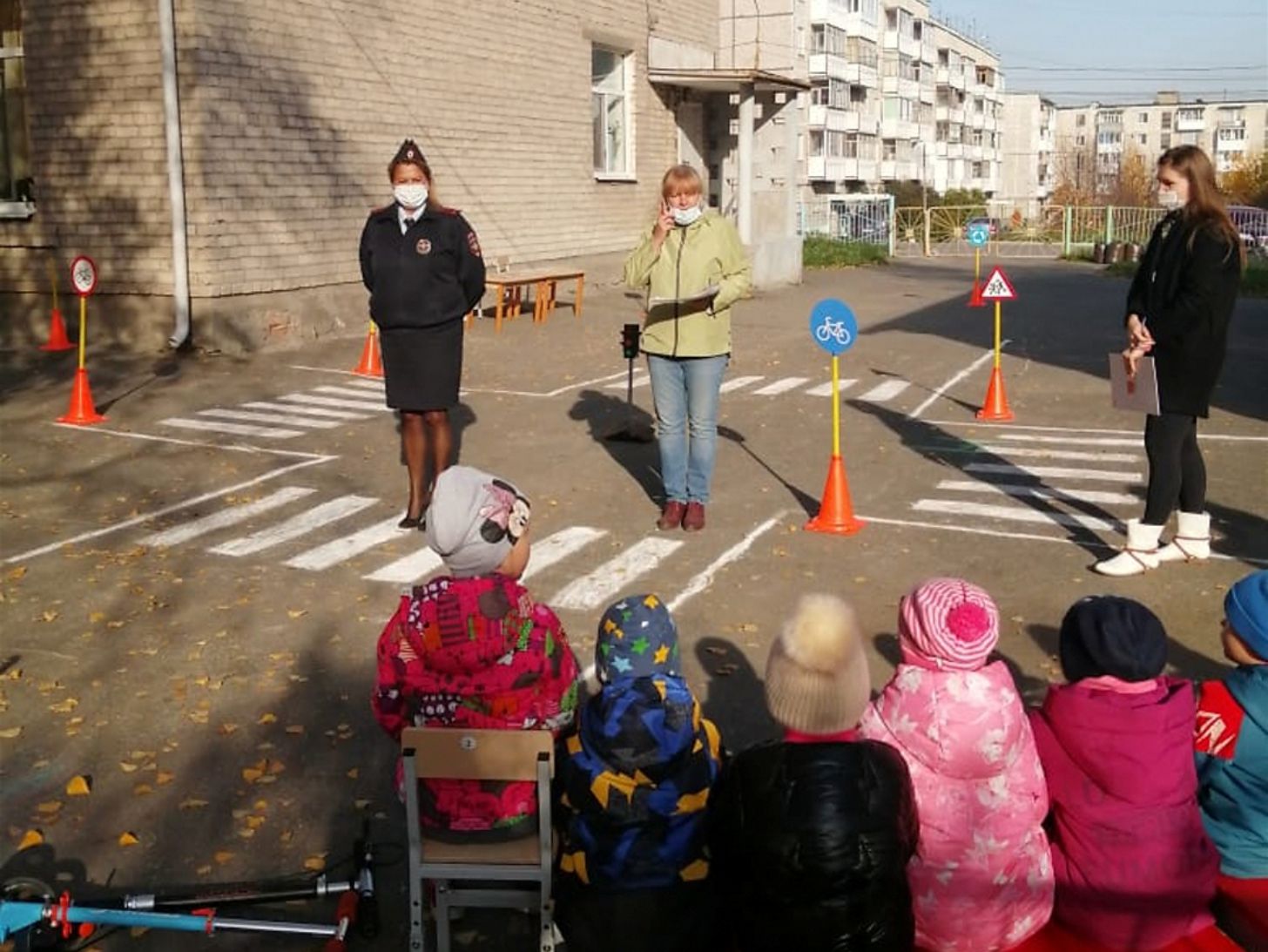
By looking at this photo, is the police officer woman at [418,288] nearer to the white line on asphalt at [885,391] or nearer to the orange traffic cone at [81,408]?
the orange traffic cone at [81,408]

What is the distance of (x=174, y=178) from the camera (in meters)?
15.1

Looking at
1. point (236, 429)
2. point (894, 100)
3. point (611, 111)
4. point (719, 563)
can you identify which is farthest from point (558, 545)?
point (894, 100)

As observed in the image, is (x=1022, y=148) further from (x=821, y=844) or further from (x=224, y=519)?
(x=821, y=844)

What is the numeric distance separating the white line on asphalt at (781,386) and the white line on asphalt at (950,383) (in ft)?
4.76

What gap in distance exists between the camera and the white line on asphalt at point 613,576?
6.98 meters

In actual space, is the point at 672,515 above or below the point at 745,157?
below

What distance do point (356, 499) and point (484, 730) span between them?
6.05 meters

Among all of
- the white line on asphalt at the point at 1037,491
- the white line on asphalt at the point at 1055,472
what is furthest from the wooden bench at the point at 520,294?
the white line on asphalt at the point at 1037,491

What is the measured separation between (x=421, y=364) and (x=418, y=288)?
46cm

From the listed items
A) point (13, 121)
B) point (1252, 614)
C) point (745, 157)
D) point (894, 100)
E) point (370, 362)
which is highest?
point (894, 100)

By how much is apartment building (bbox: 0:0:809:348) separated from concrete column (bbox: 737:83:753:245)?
223 inches

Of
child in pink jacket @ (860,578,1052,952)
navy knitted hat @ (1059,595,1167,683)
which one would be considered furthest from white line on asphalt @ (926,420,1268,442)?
child in pink jacket @ (860,578,1052,952)

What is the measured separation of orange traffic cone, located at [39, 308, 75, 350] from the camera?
1563cm

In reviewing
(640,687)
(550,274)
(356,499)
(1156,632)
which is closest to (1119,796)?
(1156,632)
